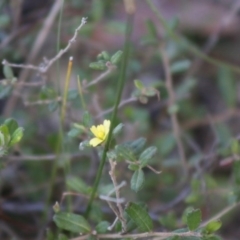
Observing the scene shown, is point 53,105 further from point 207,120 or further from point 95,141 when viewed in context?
point 207,120

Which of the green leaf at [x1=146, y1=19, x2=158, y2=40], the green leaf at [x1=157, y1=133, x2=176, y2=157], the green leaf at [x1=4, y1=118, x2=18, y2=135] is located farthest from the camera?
the green leaf at [x1=157, y1=133, x2=176, y2=157]

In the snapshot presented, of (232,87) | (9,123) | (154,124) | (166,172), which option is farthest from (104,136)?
(232,87)

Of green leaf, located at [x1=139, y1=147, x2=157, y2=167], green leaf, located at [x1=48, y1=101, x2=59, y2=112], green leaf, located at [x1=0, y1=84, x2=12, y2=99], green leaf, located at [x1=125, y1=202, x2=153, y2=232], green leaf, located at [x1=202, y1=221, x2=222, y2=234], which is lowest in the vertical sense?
green leaf, located at [x1=202, y1=221, x2=222, y2=234]

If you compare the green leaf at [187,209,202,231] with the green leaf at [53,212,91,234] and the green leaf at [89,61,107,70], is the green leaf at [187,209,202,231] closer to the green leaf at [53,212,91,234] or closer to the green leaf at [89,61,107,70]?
the green leaf at [53,212,91,234]

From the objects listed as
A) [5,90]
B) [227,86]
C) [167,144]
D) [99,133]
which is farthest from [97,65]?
[227,86]

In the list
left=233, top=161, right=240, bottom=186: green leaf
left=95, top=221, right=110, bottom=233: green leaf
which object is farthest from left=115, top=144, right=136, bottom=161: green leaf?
left=233, top=161, right=240, bottom=186: green leaf
